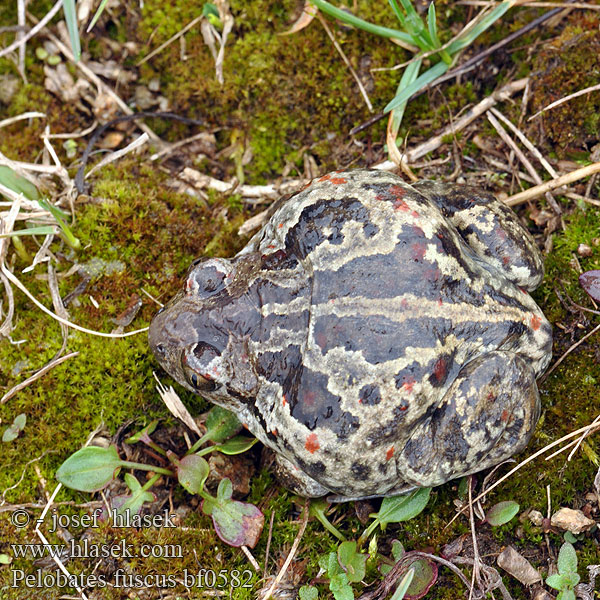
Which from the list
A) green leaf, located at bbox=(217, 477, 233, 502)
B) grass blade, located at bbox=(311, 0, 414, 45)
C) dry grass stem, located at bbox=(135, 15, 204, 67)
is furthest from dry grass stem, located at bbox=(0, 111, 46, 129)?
green leaf, located at bbox=(217, 477, 233, 502)

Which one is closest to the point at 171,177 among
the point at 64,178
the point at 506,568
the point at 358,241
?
the point at 64,178

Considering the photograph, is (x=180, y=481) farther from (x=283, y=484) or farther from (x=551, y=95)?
(x=551, y=95)

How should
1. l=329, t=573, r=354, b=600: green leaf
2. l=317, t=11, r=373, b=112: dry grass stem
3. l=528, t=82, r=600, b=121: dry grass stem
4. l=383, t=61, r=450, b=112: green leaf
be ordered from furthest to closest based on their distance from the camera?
l=317, t=11, r=373, b=112: dry grass stem, l=383, t=61, r=450, b=112: green leaf, l=528, t=82, r=600, b=121: dry grass stem, l=329, t=573, r=354, b=600: green leaf

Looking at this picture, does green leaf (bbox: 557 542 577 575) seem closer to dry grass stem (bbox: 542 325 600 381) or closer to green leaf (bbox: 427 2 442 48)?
dry grass stem (bbox: 542 325 600 381)

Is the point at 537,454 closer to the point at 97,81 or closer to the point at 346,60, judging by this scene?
the point at 346,60

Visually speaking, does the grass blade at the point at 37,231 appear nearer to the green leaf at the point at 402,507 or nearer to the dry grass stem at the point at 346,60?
the dry grass stem at the point at 346,60

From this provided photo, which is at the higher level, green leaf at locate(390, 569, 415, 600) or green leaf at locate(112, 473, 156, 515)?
green leaf at locate(112, 473, 156, 515)

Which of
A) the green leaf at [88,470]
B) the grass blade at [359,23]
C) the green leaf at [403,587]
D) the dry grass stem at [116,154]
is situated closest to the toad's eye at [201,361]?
the green leaf at [88,470]

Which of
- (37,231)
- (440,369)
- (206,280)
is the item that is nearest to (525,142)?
(440,369)
